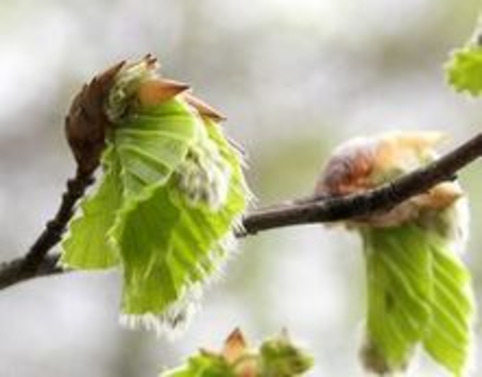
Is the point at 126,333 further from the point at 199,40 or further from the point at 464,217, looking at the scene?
the point at 464,217

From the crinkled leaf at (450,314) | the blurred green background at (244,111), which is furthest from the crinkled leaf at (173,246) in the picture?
the blurred green background at (244,111)

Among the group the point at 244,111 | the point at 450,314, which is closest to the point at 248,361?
the point at 450,314

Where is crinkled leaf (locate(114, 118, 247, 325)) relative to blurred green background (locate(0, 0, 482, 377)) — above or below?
below

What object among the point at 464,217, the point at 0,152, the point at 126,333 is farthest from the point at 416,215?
the point at 126,333

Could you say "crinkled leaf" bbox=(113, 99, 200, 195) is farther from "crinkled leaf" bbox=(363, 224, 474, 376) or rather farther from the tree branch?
"crinkled leaf" bbox=(363, 224, 474, 376)

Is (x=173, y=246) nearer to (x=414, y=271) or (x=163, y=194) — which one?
(x=163, y=194)

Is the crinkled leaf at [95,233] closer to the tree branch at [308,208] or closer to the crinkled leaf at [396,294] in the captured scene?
the tree branch at [308,208]

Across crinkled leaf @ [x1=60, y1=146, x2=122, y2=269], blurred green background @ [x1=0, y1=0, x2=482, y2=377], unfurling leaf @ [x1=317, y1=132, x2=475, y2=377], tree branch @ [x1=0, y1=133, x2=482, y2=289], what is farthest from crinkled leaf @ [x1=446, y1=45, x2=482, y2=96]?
blurred green background @ [x1=0, y1=0, x2=482, y2=377]
